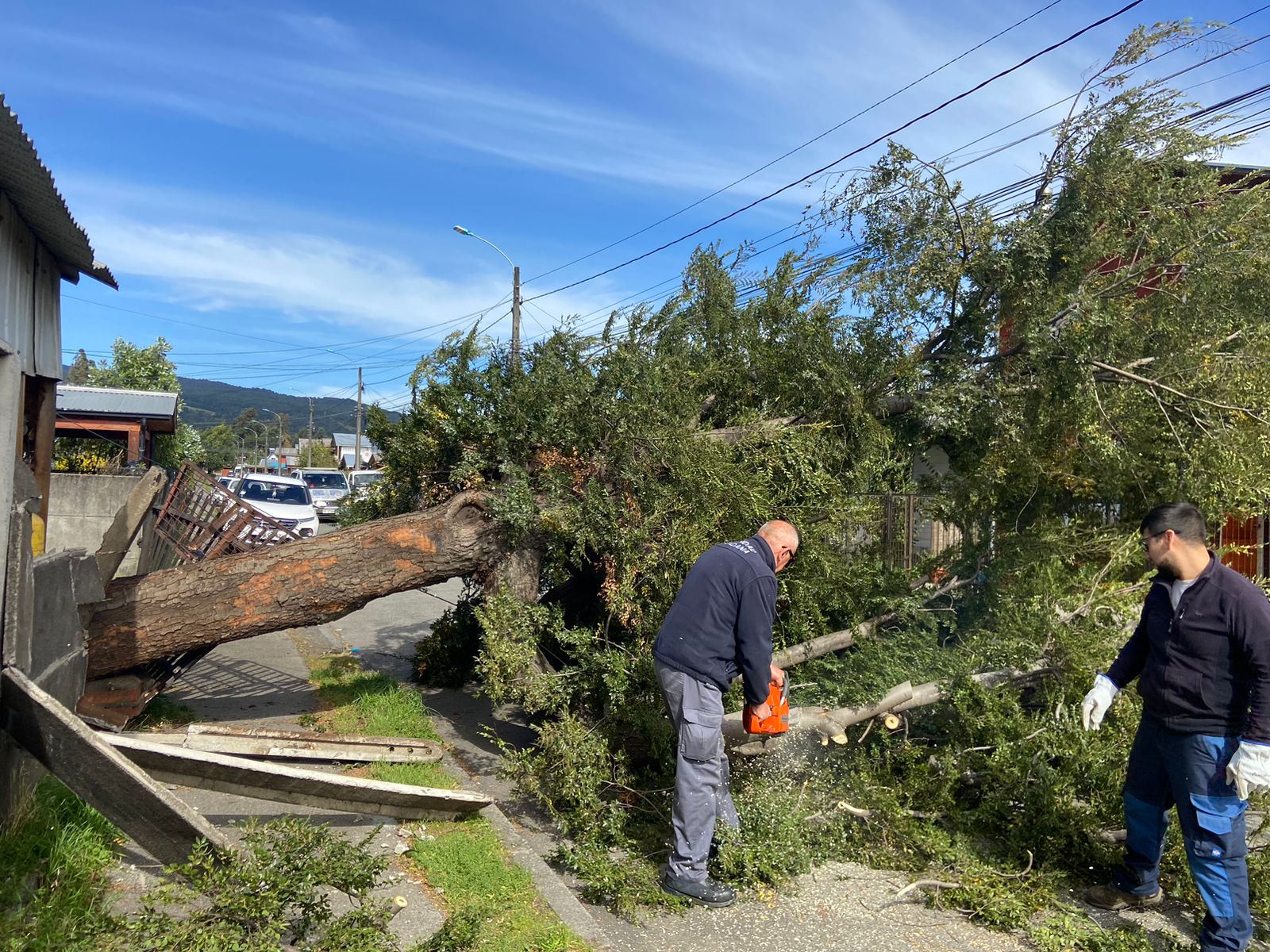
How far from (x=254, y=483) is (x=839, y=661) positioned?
17.7 m

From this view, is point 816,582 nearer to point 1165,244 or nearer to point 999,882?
point 999,882

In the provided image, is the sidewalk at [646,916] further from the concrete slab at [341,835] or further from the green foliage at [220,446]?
the green foliage at [220,446]

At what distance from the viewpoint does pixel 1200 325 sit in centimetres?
556

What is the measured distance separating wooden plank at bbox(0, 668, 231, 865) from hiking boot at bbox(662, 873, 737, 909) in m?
1.89

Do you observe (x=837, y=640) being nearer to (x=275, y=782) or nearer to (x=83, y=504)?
(x=275, y=782)

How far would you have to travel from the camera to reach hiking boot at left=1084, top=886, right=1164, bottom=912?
156 inches

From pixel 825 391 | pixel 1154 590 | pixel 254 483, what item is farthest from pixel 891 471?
pixel 254 483

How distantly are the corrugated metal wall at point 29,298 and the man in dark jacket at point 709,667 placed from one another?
3322mm

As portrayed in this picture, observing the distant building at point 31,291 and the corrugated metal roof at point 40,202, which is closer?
the corrugated metal roof at point 40,202

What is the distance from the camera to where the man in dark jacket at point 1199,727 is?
3.48 metres

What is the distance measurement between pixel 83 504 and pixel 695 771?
1409 cm

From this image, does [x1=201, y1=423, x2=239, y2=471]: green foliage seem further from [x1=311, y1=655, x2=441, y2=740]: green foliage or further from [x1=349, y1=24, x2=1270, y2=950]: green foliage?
[x1=349, y1=24, x2=1270, y2=950]: green foliage

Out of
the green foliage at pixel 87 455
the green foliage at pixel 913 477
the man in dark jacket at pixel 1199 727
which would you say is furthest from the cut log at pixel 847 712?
the green foliage at pixel 87 455

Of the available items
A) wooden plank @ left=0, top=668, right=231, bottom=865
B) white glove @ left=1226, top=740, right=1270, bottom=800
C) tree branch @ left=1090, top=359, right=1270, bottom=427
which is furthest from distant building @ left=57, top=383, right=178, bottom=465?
white glove @ left=1226, top=740, right=1270, bottom=800
